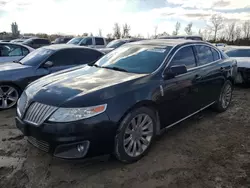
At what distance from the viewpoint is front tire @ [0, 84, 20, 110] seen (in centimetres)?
517

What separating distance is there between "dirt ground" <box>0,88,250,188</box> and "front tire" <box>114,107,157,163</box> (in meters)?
0.14

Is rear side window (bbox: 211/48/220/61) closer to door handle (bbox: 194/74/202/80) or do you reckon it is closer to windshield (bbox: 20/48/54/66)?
door handle (bbox: 194/74/202/80)

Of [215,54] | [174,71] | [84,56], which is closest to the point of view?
[174,71]

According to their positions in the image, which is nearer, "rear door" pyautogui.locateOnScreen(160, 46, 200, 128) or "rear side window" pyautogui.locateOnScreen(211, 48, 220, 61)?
"rear door" pyautogui.locateOnScreen(160, 46, 200, 128)

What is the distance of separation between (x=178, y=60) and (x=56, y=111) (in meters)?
2.15

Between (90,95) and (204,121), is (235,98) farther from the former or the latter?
(90,95)

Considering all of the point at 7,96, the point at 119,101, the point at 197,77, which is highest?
the point at 197,77

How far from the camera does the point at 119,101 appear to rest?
114 inches

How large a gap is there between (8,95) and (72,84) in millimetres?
2720

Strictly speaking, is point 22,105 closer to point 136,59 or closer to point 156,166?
point 136,59

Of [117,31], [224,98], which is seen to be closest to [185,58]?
[224,98]

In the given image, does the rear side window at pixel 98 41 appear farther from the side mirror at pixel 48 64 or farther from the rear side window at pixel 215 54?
the rear side window at pixel 215 54

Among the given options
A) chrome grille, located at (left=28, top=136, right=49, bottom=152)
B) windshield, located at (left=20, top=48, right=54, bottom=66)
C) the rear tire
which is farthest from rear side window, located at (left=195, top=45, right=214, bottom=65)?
windshield, located at (left=20, top=48, right=54, bottom=66)

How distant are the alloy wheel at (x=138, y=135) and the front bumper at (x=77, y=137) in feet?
0.99
